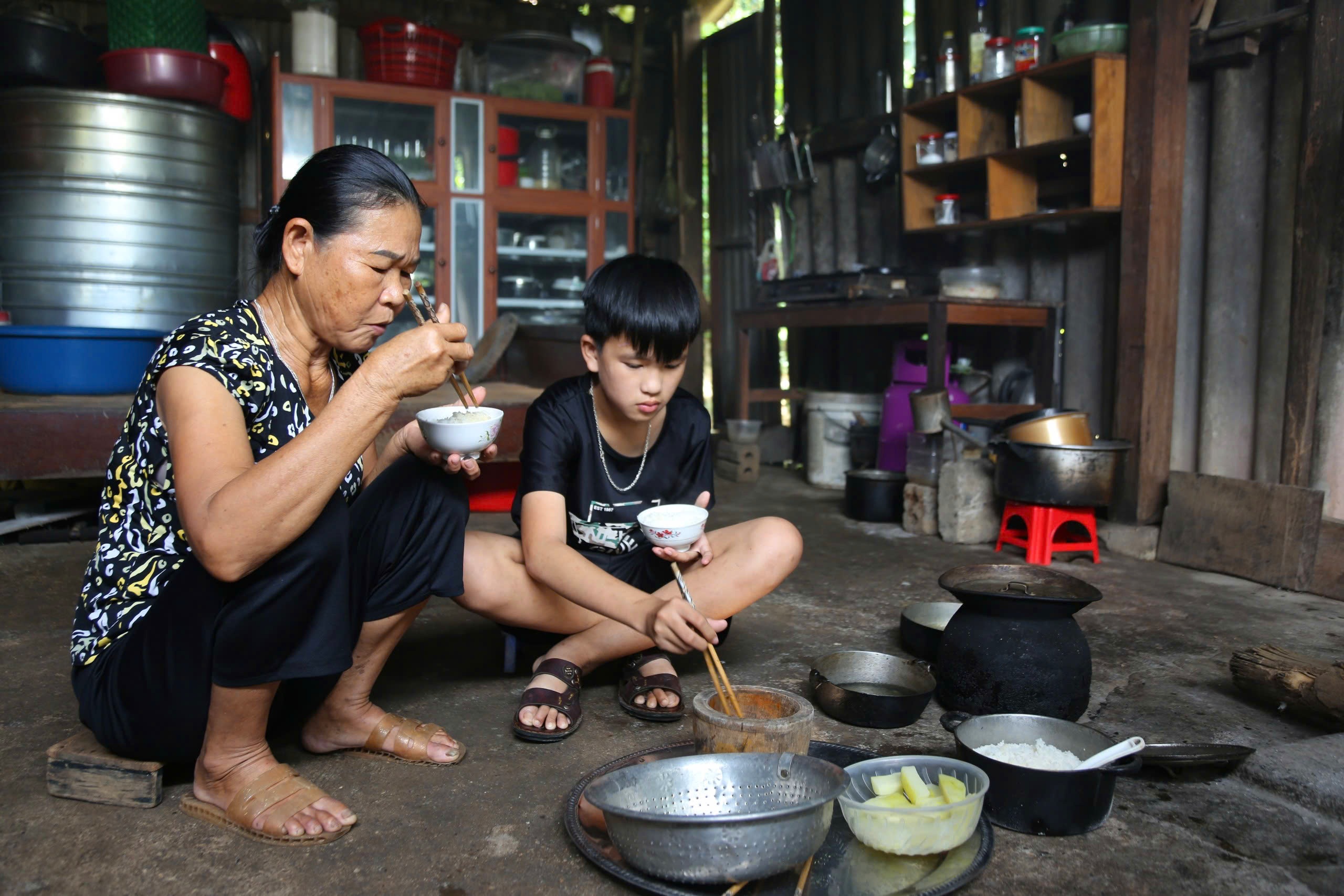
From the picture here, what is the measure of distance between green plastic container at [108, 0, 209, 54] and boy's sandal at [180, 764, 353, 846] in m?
5.24

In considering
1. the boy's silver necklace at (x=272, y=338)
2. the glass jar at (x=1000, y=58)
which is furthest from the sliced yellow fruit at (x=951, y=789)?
the glass jar at (x=1000, y=58)

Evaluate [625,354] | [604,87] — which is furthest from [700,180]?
[625,354]

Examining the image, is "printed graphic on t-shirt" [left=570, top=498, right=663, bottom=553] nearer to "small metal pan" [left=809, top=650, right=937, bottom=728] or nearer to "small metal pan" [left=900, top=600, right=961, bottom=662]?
"small metal pan" [left=809, top=650, right=937, bottom=728]

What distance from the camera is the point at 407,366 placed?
1589mm

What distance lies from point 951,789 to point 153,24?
19.9 ft

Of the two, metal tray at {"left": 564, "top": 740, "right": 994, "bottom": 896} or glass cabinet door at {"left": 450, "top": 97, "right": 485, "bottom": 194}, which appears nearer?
metal tray at {"left": 564, "top": 740, "right": 994, "bottom": 896}

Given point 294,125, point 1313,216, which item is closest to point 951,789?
point 1313,216

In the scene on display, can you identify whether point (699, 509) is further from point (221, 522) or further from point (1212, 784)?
point (1212, 784)

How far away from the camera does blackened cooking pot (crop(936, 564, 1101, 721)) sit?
6.68 feet

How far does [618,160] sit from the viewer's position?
7340 millimetres

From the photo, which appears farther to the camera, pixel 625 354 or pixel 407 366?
pixel 625 354

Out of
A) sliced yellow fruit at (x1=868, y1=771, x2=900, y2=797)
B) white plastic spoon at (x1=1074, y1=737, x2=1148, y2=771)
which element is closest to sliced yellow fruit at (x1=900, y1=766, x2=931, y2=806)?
sliced yellow fruit at (x1=868, y1=771, x2=900, y2=797)

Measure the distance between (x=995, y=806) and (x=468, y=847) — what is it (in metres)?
0.91

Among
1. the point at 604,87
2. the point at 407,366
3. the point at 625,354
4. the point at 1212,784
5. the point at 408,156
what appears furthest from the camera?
the point at 604,87
